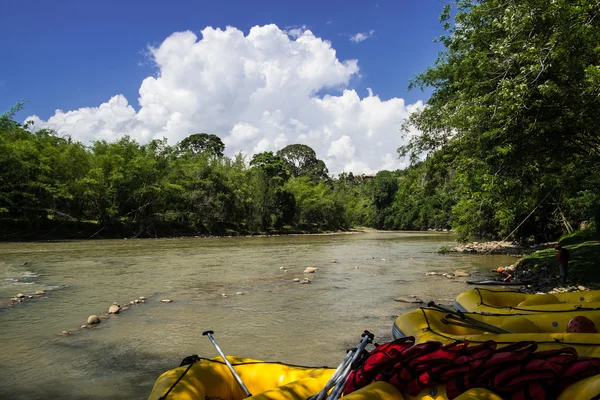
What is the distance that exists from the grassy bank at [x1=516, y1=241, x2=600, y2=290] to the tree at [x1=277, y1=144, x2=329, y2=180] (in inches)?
2028

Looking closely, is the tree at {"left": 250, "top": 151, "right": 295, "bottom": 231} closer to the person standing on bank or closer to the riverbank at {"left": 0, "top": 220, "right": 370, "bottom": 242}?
the riverbank at {"left": 0, "top": 220, "right": 370, "bottom": 242}

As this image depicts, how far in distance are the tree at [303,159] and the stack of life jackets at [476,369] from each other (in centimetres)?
6081

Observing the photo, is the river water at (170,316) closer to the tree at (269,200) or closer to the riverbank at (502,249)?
the riverbank at (502,249)

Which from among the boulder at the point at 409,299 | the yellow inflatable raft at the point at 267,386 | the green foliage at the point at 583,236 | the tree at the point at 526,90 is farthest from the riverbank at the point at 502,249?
the yellow inflatable raft at the point at 267,386

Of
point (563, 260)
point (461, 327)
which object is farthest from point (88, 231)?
point (461, 327)

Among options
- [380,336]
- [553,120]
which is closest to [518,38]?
[553,120]

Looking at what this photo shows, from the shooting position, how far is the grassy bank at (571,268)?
30.5 feet

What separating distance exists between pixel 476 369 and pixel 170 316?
609 cm

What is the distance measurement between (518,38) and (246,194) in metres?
34.3

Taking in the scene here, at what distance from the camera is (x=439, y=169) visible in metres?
12.4

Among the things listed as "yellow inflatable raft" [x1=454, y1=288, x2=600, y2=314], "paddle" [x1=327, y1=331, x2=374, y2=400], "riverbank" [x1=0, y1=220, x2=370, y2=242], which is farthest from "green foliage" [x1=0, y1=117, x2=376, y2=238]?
"paddle" [x1=327, y1=331, x2=374, y2=400]

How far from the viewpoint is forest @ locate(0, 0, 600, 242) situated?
264 inches

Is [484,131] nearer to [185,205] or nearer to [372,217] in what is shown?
[185,205]

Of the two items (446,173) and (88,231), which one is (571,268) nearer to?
(446,173)
